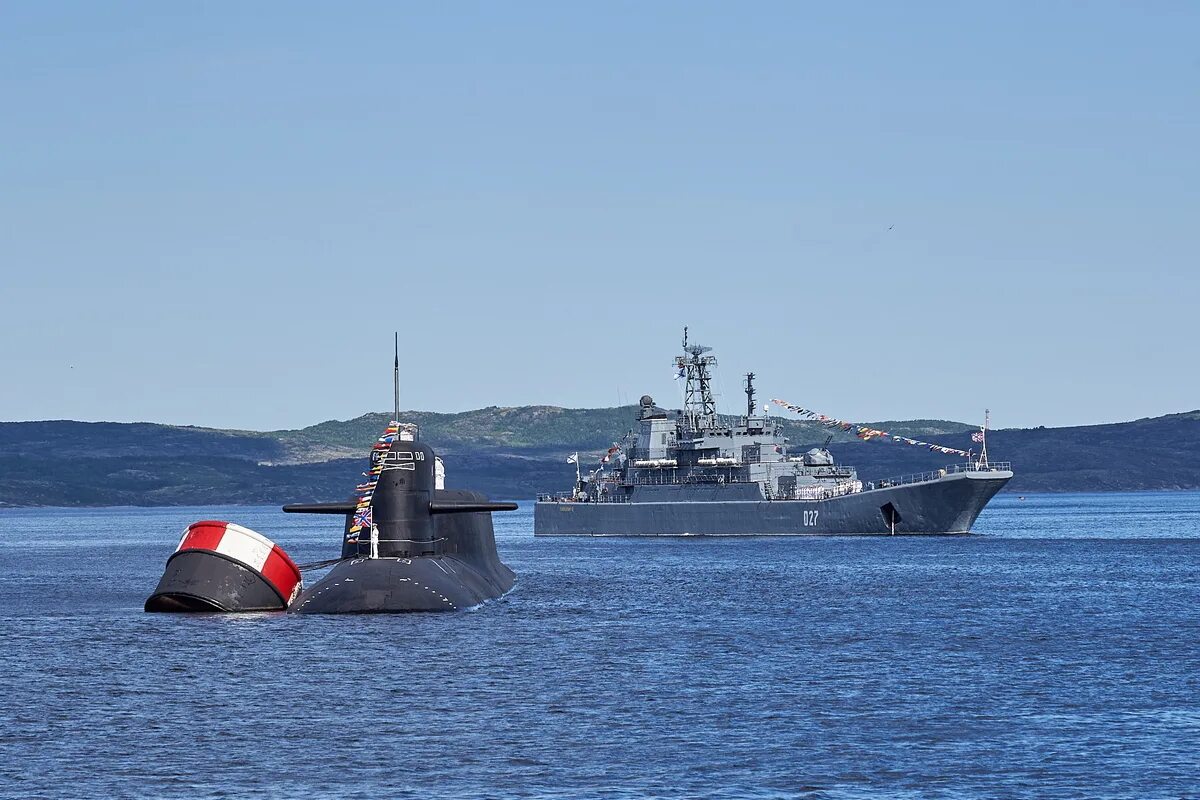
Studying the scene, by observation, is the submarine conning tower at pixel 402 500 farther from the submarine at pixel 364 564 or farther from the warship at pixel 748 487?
the warship at pixel 748 487

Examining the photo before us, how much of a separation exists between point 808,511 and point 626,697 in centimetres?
8434

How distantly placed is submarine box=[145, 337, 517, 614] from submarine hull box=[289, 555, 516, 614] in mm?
32

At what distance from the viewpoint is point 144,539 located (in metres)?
162

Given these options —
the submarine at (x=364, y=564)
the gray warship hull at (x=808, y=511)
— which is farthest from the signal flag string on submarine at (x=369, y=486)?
the gray warship hull at (x=808, y=511)

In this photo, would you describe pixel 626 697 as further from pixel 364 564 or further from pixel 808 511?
pixel 808 511

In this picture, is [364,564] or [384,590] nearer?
[384,590]

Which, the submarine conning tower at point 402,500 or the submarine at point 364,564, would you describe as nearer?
the submarine at point 364,564

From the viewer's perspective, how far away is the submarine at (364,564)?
51594mm

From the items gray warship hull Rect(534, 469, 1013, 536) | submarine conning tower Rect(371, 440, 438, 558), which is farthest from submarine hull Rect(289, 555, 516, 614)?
gray warship hull Rect(534, 469, 1013, 536)

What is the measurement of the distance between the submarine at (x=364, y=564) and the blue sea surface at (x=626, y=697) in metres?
0.90

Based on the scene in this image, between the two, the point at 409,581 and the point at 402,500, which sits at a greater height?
the point at 402,500

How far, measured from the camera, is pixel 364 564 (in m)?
53.8

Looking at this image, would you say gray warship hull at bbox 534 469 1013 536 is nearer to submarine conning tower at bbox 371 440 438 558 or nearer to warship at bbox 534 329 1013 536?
warship at bbox 534 329 1013 536

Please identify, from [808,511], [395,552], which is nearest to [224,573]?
[395,552]
